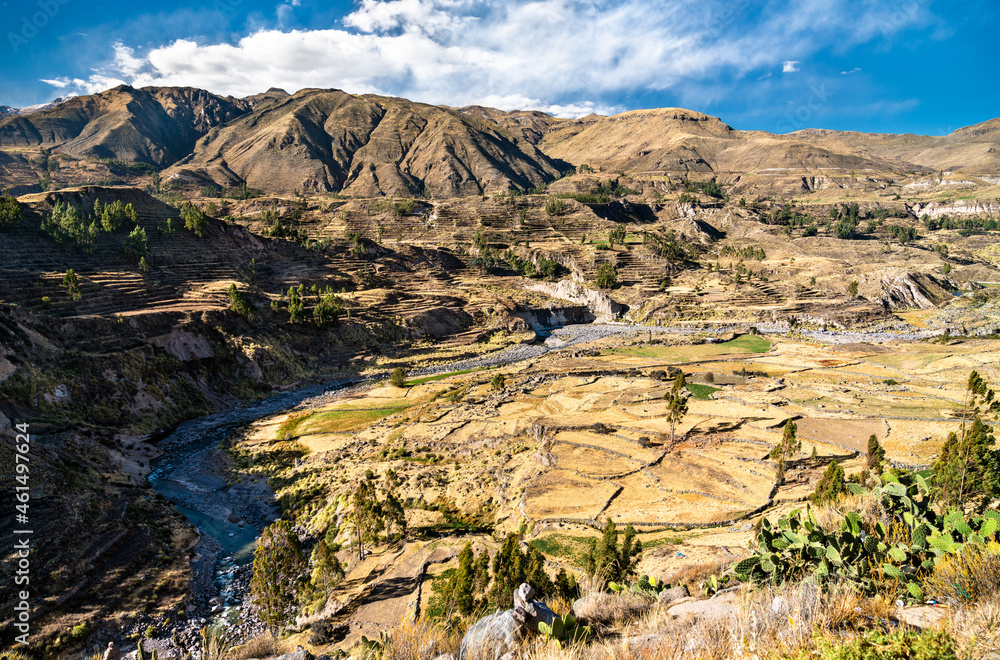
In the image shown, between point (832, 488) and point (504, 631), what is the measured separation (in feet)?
61.9

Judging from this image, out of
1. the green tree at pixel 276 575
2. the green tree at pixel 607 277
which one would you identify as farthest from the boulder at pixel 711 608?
the green tree at pixel 607 277

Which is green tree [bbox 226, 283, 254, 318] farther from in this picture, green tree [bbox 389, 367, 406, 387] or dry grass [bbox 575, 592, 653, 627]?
dry grass [bbox 575, 592, 653, 627]

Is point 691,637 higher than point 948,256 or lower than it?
lower

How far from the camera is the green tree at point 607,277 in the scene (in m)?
105

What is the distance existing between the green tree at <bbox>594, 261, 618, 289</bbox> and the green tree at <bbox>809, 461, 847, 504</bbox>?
283 ft

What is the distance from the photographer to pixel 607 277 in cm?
10538

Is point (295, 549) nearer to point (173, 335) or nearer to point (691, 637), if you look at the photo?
point (691, 637)

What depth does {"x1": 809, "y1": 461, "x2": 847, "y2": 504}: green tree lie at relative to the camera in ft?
64.1

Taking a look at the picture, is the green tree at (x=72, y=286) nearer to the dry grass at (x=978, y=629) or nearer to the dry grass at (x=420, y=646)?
the dry grass at (x=420, y=646)

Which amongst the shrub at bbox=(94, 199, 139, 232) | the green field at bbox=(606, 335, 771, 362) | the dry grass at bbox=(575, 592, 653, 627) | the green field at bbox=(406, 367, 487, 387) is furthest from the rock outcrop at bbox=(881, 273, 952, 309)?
the shrub at bbox=(94, 199, 139, 232)

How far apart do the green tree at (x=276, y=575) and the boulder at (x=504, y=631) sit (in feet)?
46.1

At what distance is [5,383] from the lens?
3481 cm

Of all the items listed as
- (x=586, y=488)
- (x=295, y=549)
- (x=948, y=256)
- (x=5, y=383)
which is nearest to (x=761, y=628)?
(x=295, y=549)

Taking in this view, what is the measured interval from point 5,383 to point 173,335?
1828 cm
